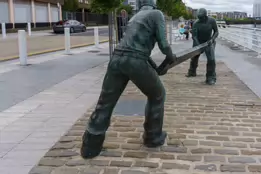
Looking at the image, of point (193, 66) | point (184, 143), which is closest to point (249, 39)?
point (193, 66)

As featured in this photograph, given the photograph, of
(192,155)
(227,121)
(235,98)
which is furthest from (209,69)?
(192,155)

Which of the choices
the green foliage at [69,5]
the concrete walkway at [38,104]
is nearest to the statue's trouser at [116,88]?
the concrete walkway at [38,104]

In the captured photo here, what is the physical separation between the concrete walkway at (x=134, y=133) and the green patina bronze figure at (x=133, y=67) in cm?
35

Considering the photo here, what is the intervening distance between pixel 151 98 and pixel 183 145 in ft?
2.47

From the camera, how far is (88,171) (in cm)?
390

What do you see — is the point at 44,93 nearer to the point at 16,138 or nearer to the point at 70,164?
the point at 16,138

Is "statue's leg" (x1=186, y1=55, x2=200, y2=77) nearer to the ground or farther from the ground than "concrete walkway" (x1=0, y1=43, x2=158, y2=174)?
farther from the ground

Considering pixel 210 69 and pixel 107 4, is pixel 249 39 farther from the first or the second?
pixel 210 69

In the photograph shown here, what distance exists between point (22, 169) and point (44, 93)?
13.5 feet

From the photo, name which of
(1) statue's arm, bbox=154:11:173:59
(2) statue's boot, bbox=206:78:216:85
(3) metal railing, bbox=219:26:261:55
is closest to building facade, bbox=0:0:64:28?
(3) metal railing, bbox=219:26:261:55

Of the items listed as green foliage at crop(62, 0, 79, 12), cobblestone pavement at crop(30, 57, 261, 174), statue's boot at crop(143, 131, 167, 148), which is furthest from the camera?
green foliage at crop(62, 0, 79, 12)

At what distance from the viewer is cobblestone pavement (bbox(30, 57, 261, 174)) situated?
13.1 feet

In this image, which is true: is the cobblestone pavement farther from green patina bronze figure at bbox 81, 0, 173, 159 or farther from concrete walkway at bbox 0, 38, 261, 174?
green patina bronze figure at bbox 81, 0, 173, 159

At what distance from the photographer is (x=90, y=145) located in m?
4.21
